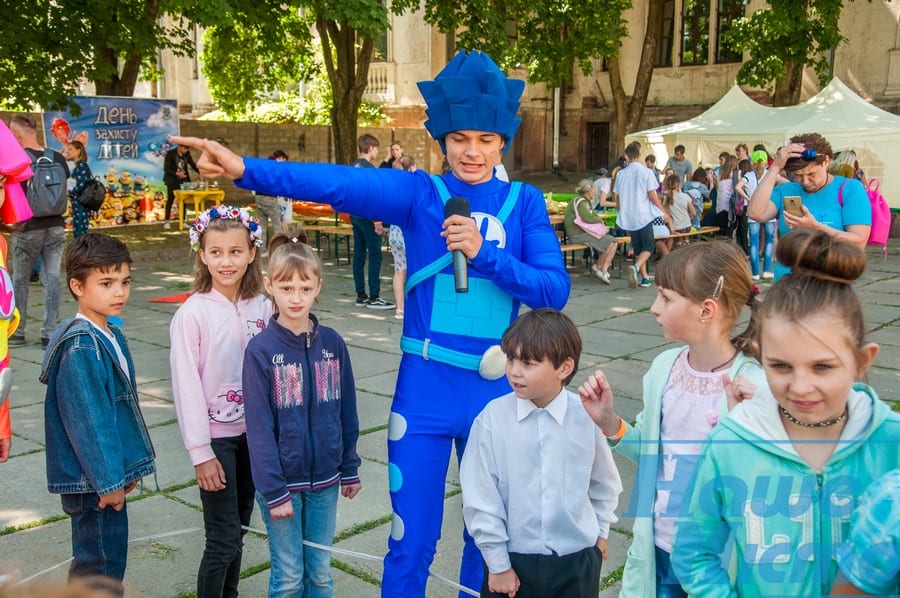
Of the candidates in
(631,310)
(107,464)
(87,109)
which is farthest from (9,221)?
(87,109)

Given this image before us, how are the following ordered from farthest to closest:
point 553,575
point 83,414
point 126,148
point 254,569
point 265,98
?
point 265,98 < point 126,148 < point 254,569 < point 83,414 < point 553,575

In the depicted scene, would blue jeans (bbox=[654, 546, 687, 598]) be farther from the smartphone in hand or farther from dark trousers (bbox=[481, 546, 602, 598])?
the smartphone in hand

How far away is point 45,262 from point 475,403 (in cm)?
639

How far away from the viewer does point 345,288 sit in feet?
37.2

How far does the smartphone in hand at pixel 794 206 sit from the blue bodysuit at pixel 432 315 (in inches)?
102

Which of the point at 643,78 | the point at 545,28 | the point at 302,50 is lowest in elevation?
the point at 643,78

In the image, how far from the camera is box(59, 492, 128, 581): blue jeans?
112 inches

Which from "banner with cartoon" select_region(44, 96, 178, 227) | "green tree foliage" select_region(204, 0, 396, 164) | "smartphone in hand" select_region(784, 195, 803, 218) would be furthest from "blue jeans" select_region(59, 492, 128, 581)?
"banner with cartoon" select_region(44, 96, 178, 227)

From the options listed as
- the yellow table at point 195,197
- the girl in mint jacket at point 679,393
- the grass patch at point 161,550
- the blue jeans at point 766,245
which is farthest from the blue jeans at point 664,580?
the yellow table at point 195,197

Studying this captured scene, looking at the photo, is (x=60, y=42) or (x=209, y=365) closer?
(x=209, y=365)

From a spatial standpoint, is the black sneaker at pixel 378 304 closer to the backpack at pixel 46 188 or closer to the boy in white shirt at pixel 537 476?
the backpack at pixel 46 188

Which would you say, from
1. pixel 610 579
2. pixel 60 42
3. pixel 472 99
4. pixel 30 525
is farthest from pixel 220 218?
pixel 60 42

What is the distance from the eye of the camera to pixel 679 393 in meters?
2.46

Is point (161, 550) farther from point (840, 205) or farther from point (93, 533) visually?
point (840, 205)
